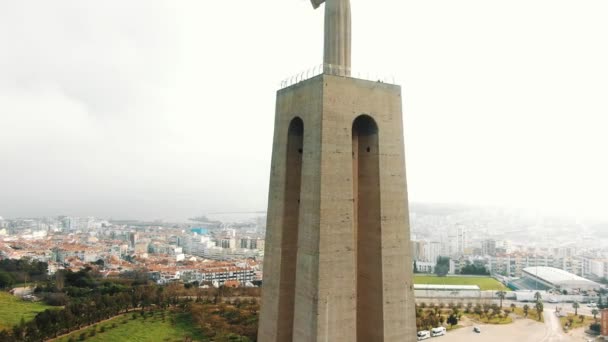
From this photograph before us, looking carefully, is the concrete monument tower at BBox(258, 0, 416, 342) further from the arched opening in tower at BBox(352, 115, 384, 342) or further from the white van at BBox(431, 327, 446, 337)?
the white van at BBox(431, 327, 446, 337)

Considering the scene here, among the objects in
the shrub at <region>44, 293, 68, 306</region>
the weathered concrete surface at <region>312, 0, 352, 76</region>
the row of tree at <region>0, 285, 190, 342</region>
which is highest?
the weathered concrete surface at <region>312, 0, 352, 76</region>

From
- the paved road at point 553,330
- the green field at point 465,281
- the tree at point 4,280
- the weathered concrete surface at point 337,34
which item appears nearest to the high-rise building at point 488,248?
the green field at point 465,281

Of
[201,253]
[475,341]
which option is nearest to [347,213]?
[475,341]

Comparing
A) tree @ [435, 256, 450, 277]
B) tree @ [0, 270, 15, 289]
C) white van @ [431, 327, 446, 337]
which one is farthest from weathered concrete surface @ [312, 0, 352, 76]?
tree @ [435, 256, 450, 277]

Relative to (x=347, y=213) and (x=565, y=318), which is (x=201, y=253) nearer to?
(x=565, y=318)

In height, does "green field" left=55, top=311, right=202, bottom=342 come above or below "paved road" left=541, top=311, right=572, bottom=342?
above

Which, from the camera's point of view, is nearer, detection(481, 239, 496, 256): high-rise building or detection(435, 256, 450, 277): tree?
detection(435, 256, 450, 277): tree
